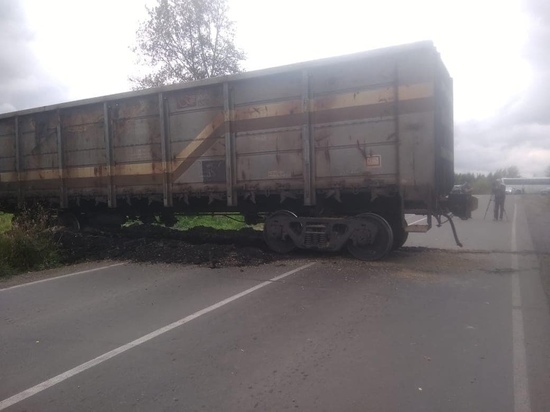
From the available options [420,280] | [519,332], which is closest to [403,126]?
[420,280]

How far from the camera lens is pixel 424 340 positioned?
14.7 ft

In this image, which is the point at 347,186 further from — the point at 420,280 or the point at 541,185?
the point at 541,185

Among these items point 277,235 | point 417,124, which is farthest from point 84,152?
point 417,124

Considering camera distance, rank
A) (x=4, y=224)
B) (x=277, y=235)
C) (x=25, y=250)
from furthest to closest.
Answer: (x=4, y=224)
(x=277, y=235)
(x=25, y=250)

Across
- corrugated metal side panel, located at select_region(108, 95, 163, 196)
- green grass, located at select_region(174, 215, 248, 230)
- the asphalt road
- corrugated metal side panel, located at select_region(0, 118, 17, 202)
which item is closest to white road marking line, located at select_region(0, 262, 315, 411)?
the asphalt road

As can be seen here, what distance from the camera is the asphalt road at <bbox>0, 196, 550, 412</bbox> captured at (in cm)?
345

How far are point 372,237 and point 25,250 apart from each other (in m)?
6.29

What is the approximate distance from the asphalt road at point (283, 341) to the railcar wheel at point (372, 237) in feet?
1.99

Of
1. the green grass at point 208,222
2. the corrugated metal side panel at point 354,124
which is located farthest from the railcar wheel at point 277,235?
the green grass at point 208,222

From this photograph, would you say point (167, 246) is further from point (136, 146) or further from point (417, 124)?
point (417, 124)

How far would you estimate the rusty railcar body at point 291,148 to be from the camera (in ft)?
25.7

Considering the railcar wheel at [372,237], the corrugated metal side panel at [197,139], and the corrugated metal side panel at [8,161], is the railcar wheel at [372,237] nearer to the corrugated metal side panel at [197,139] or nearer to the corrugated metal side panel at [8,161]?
the corrugated metal side panel at [197,139]

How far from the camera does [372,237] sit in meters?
8.23

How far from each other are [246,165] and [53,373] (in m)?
5.82
